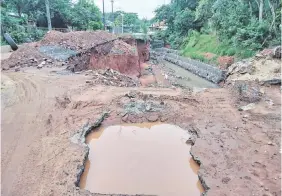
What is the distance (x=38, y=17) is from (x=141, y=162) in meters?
29.0

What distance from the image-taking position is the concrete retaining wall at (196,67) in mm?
18044

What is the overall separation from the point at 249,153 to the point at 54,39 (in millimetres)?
16272

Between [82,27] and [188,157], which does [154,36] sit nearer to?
[82,27]

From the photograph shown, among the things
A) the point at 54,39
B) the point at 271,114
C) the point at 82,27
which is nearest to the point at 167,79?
the point at 54,39

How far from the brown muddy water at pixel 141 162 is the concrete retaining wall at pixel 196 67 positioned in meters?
10.8

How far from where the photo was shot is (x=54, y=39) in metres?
18.7

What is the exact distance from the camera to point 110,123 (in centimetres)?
849

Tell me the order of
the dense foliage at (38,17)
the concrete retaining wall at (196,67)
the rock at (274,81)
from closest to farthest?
1. the rock at (274,81)
2. the concrete retaining wall at (196,67)
3. the dense foliage at (38,17)

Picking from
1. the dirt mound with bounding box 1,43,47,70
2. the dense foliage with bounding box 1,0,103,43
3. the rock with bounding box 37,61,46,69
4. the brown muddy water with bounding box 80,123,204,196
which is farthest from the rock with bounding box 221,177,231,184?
the dense foliage with bounding box 1,0,103,43

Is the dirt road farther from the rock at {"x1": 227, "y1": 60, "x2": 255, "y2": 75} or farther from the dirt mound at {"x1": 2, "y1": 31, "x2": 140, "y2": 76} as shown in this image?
the dirt mound at {"x1": 2, "y1": 31, "x2": 140, "y2": 76}

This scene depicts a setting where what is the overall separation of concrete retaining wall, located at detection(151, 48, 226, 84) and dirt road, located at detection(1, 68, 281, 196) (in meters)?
6.81

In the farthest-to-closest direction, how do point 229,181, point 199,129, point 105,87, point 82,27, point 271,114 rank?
point 82,27 < point 105,87 < point 271,114 < point 199,129 < point 229,181

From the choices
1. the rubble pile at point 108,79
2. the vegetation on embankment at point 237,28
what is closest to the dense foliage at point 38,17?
the vegetation on embankment at point 237,28

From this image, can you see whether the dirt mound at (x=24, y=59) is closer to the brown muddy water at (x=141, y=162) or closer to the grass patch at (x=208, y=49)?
the brown muddy water at (x=141, y=162)
